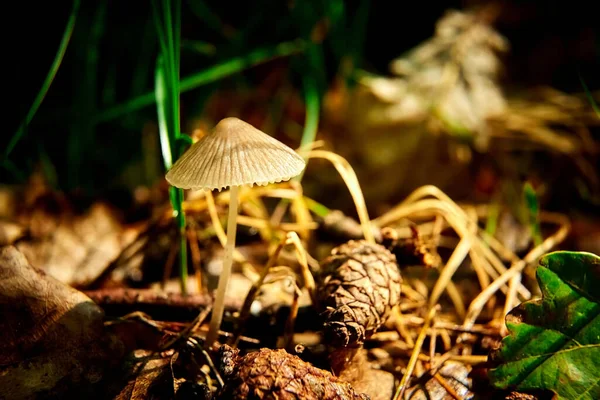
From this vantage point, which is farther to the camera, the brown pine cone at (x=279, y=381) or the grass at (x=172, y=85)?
the grass at (x=172, y=85)

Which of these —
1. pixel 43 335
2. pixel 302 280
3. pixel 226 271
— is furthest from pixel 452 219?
pixel 43 335

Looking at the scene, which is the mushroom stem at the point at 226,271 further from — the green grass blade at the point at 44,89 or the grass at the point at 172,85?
the green grass blade at the point at 44,89

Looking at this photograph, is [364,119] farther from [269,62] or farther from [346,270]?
[346,270]

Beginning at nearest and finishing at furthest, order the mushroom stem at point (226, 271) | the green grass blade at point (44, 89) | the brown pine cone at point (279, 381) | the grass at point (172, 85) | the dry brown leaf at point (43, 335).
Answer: the brown pine cone at point (279, 381) < the dry brown leaf at point (43, 335) < the mushroom stem at point (226, 271) < the grass at point (172, 85) < the green grass blade at point (44, 89)

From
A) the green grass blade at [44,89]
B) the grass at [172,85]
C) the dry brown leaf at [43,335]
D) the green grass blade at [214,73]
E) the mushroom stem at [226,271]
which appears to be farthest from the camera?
Result: the green grass blade at [214,73]

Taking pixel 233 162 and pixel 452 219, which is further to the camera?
pixel 452 219

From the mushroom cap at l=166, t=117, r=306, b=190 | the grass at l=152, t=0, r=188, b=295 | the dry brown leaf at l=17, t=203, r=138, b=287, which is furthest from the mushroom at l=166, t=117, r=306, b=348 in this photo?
the dry brown leaf at l=17, t=203, r=138, b=287

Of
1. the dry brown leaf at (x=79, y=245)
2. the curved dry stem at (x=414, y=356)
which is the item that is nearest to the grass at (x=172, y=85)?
the dry brown leaf at (x=79, y=245)

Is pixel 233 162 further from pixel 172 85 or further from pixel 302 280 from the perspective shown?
pixel 302 280
